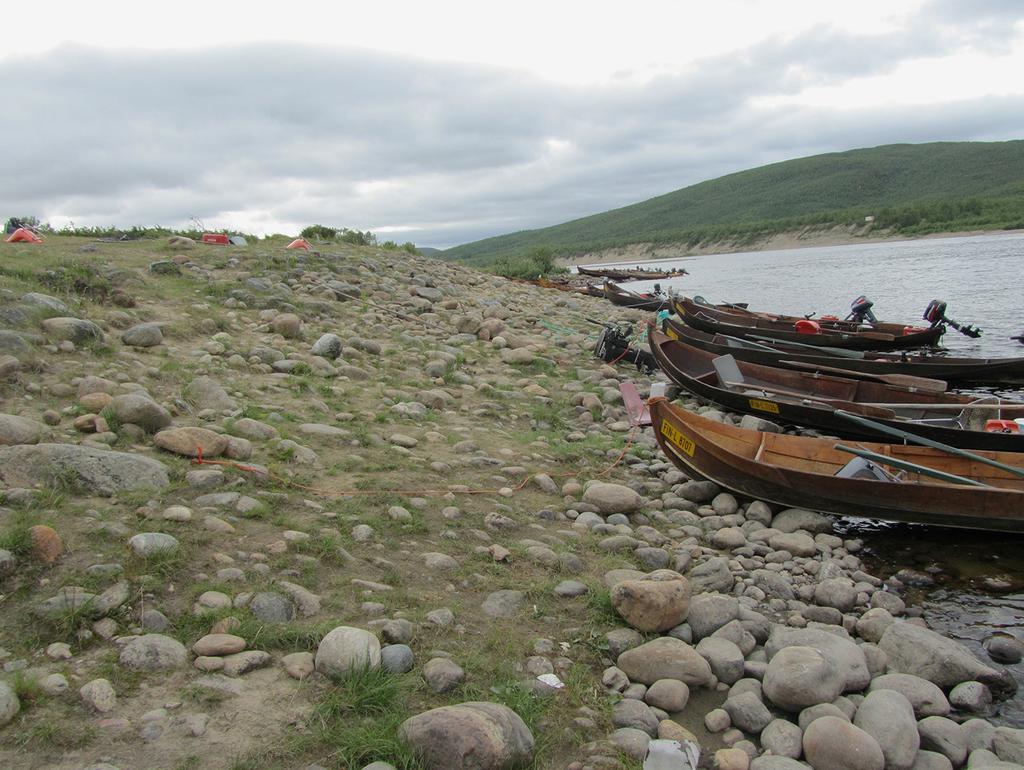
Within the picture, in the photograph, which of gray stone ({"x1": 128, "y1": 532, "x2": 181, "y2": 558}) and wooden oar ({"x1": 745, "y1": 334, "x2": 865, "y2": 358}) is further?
wooden oar ({"x1": 745, "y1": 334, "x2": 865, "y2": 358})

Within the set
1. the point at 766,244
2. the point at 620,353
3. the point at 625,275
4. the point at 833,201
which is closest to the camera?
the point at 620,353

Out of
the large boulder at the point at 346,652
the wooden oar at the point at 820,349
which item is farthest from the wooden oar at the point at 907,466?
the wooden oar at the point at 820,349

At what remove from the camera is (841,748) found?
3.43m

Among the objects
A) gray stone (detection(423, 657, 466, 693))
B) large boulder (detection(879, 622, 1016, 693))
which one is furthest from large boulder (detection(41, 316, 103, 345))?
large boulder (detection(879, 622, 1016, 693))

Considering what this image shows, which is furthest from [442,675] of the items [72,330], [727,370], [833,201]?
[833,201]

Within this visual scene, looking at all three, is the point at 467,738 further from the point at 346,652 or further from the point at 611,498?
the point at 611,498

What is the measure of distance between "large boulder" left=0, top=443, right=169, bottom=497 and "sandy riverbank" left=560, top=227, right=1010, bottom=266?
248ft

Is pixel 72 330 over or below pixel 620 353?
over

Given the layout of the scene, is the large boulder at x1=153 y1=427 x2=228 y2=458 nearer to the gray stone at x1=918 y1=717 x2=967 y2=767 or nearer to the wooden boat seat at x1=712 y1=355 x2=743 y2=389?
the gray stone at x1=918 y1=717 x2=967 y2=767

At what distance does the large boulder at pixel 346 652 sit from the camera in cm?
341

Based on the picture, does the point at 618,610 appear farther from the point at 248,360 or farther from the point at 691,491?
the point at 248,360

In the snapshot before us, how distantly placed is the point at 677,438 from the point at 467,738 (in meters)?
5.26

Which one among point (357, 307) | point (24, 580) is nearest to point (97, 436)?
point (24, 580)

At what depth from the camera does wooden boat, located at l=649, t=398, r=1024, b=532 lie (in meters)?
6.47
